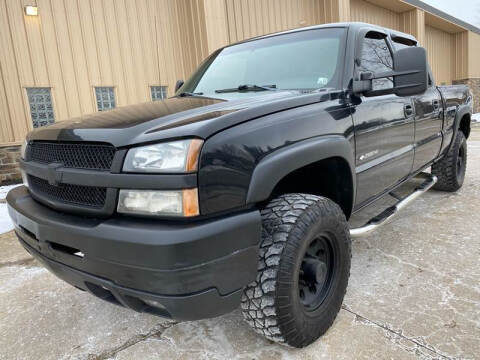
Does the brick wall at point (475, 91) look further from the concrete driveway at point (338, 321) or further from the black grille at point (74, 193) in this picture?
the black grille at point (74, 193)

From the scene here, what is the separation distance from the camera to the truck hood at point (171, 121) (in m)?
1.55

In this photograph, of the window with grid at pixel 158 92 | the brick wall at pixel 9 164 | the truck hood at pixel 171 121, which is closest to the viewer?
the truck hood at pixel 171 121

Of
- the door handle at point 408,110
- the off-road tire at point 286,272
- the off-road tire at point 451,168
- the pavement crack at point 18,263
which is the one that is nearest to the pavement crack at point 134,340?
the off-road tire at point 286,272

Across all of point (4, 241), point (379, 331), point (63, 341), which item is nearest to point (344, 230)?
point (379, 331)

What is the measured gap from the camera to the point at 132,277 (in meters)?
1.49

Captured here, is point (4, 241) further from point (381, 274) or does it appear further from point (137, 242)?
point (381, 274)

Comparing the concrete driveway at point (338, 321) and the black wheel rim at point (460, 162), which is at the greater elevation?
the black wheel rim at point (460, 162)

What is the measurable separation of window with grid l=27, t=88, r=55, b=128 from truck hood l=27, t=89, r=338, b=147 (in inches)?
198

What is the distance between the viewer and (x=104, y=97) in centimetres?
719

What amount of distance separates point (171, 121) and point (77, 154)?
48 cm

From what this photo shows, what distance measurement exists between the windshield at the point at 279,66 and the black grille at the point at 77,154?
0.93m

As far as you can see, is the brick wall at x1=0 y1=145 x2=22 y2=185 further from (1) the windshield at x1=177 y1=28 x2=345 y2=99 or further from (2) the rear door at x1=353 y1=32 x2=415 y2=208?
(2) the rear door at x1=353 y1=32 x2=415 y2=208

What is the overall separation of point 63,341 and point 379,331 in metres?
1.79

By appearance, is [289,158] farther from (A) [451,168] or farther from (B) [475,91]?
(B) [475,91]
